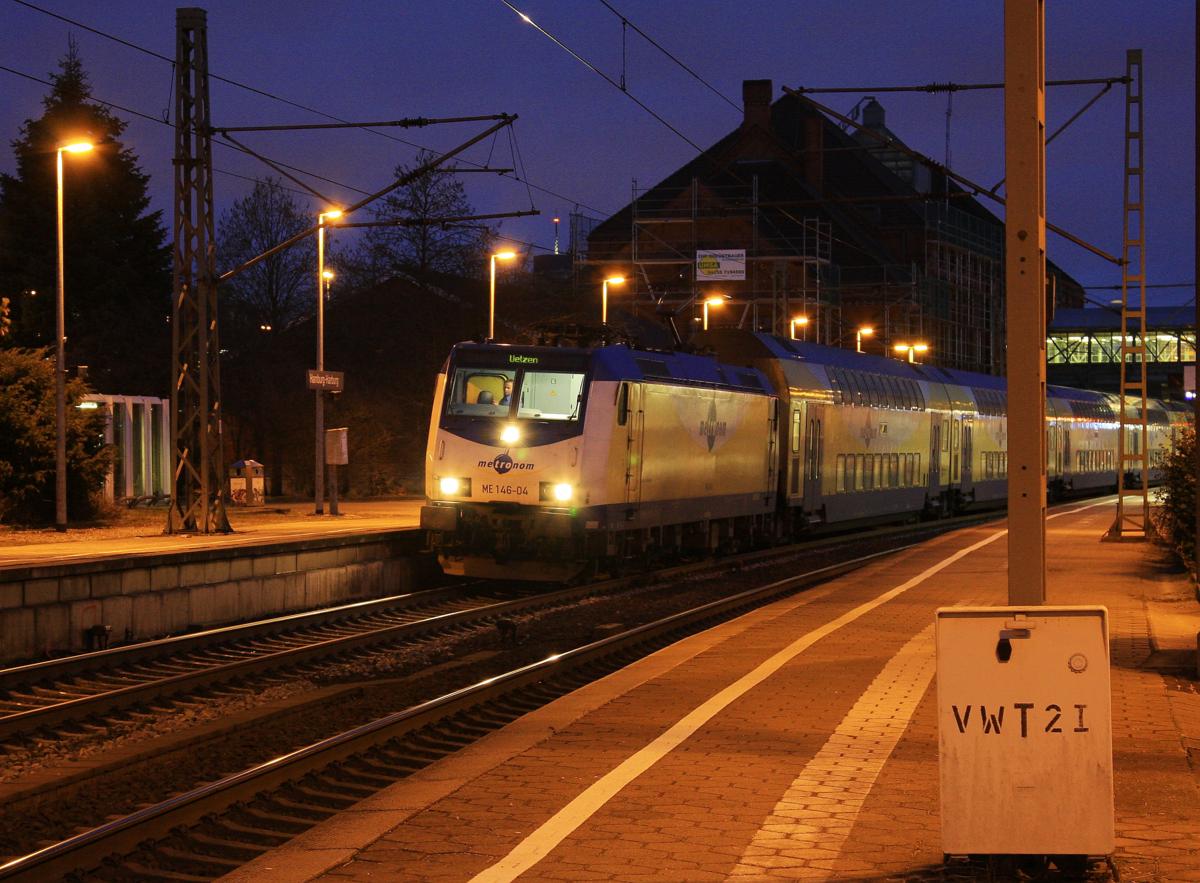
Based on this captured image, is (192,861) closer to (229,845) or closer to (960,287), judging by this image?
(229,845)

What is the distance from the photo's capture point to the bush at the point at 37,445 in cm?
3016

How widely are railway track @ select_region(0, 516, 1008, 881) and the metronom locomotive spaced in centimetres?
667

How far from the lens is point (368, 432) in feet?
165

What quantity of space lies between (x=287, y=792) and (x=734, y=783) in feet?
8.47

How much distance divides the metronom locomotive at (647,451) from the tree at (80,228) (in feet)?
114

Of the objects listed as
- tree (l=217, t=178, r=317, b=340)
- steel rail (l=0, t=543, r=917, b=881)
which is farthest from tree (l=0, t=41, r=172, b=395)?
steel rail (l=0, t=543, r=917, b=881)

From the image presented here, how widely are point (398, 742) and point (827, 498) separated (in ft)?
72.3

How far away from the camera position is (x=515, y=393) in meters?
21.6

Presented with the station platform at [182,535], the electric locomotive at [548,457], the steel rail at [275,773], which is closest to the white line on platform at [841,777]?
the steel rail at [275,773]

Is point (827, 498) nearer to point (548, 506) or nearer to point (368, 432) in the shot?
point (548, 506)

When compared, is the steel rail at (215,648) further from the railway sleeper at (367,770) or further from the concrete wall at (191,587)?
the railway sleeper at (367,770)

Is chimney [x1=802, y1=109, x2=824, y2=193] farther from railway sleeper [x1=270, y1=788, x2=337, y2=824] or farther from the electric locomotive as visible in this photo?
railway sleeper [x1=270, y1=788, x2=337, y2=824]

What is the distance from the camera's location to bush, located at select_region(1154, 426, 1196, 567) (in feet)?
69.1

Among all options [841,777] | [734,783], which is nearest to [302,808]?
[734,783]
